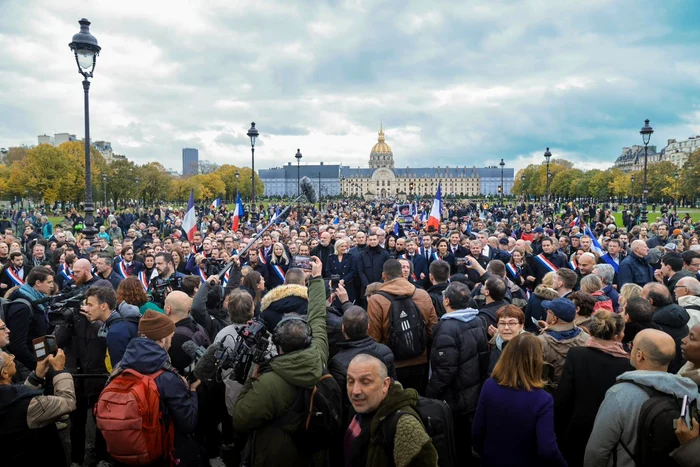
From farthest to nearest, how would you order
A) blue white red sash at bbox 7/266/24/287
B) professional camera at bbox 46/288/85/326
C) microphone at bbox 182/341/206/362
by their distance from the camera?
1. blue white red sash at bbox 7/266/24/287
2. professional camera at bbox 46/288/85/326
3. microphone at bbox 182/341/206/362

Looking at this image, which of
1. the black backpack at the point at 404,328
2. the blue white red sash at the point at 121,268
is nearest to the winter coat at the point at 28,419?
the black backpack at the point at 404,328

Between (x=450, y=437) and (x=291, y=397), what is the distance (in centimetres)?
111

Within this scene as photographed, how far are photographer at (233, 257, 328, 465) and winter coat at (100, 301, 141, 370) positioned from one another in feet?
5.43

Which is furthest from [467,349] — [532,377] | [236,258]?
[236,258]

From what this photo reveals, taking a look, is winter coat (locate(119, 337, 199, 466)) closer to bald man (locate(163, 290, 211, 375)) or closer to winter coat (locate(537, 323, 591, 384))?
bald man (locate(163, 290, 211, 375))

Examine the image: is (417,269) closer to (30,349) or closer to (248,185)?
(30,349)

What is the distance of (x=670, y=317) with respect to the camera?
4.75m

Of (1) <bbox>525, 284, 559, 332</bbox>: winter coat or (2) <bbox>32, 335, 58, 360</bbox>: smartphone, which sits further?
(1) <bbox>525, 284, 559, 332</bbox>: winter coat

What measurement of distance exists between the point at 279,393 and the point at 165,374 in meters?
0.90

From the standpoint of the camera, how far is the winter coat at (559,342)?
13.9 feet

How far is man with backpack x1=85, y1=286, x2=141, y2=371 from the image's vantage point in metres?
4.31

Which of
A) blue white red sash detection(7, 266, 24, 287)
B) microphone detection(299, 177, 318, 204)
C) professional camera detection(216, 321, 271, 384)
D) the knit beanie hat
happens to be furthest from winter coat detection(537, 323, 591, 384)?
blue white red sash detection(7, 266, 24, 287)

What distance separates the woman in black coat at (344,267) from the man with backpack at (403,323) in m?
4.21

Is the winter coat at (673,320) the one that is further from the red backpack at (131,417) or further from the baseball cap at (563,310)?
the red backpack at (131,417)
